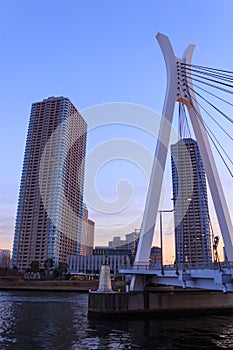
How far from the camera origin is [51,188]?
127812 millimetres

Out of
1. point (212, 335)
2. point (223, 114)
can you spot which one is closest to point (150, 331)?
point (212, 335)

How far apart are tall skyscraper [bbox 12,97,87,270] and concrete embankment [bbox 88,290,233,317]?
94714 mm

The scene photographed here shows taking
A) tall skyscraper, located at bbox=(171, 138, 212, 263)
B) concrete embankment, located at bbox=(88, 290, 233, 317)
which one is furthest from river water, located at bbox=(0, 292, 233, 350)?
tall skyscraper, located at bbox=(171, 138, 212, 263)

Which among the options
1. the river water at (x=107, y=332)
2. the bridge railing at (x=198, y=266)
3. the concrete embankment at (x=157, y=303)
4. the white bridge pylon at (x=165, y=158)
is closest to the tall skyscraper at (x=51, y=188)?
the white bridge pylon at (x=165, y=158)

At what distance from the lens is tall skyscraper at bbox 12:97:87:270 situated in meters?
129

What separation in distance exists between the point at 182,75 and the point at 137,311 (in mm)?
26213

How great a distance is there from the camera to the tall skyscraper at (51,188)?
12925 centimetres

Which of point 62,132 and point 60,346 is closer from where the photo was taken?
point 60,346

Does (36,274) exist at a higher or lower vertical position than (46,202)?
lower

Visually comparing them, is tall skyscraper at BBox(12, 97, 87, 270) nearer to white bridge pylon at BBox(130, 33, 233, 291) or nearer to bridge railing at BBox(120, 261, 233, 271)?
white bridge pylon at BBox(130, 33, 233, 291)

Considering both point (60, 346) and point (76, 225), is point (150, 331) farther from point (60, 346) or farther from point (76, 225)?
point (76, 225)

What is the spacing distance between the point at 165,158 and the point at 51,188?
98.6 m

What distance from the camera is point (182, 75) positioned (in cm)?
3700

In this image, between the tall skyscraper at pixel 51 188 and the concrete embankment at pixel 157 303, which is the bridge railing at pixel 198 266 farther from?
the tall skyscraper at pixel 51 188
